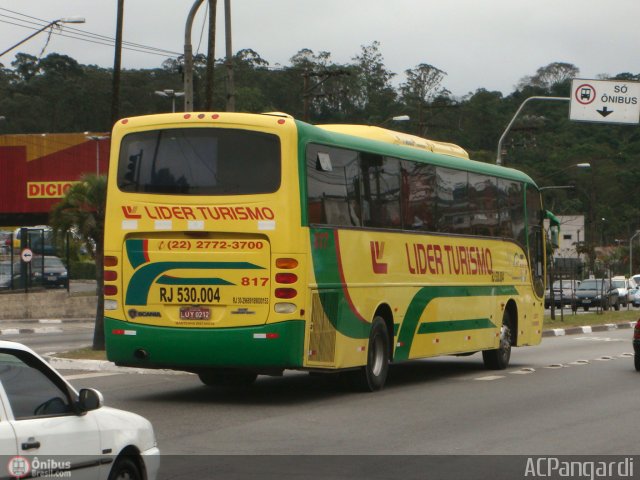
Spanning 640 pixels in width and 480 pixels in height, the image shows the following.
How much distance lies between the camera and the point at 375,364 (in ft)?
55.7

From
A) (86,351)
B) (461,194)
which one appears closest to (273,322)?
(461,194)

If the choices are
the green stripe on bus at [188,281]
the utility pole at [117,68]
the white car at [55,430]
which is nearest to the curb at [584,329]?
the utility pole at [117,68]

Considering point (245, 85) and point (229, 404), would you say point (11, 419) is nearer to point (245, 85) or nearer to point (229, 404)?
point (229, 404)

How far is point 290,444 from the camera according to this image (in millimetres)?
11727

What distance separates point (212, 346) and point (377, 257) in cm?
325

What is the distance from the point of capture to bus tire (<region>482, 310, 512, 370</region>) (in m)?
21.8

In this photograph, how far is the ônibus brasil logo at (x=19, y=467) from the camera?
615cm

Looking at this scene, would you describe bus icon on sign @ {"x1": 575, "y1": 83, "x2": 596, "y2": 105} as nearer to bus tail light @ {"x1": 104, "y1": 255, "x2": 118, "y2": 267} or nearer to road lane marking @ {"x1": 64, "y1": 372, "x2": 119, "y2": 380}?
road lane marking @ {"x1": 64, "y1": 372, "x2": 119, "y2": 380}

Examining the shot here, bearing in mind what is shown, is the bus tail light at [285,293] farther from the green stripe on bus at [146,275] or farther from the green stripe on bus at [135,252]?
the green stripe on bus at [135,252]

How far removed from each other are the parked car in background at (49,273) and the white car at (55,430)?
3738 cm

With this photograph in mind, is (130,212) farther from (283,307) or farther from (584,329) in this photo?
(584,329)

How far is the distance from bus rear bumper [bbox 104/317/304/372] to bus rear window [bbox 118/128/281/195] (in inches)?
66.0

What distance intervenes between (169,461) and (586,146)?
9512cm

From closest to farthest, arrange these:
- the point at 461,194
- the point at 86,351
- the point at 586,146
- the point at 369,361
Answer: the point at 369,361, the point at 461,194, the point at 86,351, the point at 586,146
